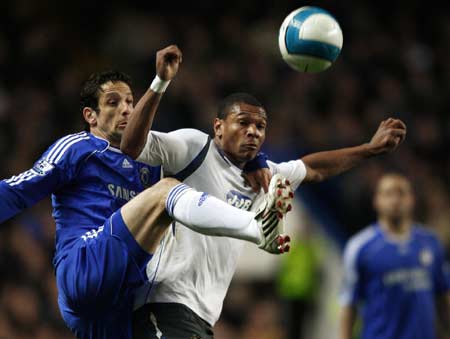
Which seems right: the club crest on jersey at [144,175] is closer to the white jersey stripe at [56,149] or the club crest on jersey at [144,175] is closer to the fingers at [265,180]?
the white jersey stripe at [56,149]

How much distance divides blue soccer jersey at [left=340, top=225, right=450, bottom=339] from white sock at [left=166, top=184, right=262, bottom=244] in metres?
3.69

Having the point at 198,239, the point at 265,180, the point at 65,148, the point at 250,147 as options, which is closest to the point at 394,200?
the point at 265,180

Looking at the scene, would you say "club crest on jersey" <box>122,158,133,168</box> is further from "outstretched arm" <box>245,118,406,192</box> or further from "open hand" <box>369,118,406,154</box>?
"open hand" <box>369,118,406,154</box>

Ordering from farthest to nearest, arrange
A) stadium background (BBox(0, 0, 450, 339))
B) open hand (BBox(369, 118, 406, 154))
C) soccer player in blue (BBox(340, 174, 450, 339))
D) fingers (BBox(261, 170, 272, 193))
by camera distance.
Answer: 1. stadium background (BBox(0, 0, 450, 339))
2. soccer player in blue (BBox(340, 174, 450, 339))
3. open hand (BBox(369, 118, 406, 154))
4. fingers (BBox(261, 170, 272, 193))

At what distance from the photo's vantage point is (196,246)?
5945 mm

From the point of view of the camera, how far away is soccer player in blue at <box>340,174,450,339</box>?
28.1ft

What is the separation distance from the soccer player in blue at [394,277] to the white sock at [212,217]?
3655mm

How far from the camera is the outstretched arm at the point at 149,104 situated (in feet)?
17.9

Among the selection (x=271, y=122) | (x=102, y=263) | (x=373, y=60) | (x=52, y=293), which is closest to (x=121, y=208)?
(x=102, y=263)

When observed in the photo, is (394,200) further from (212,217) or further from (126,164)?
(212,217)

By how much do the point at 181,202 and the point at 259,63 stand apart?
909cm

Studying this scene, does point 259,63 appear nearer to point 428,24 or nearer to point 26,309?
point 428,24

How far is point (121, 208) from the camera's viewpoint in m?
5.75

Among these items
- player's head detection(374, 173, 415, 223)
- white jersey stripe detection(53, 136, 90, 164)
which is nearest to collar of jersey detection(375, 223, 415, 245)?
player's head detection(374, 173, 415, 223)
